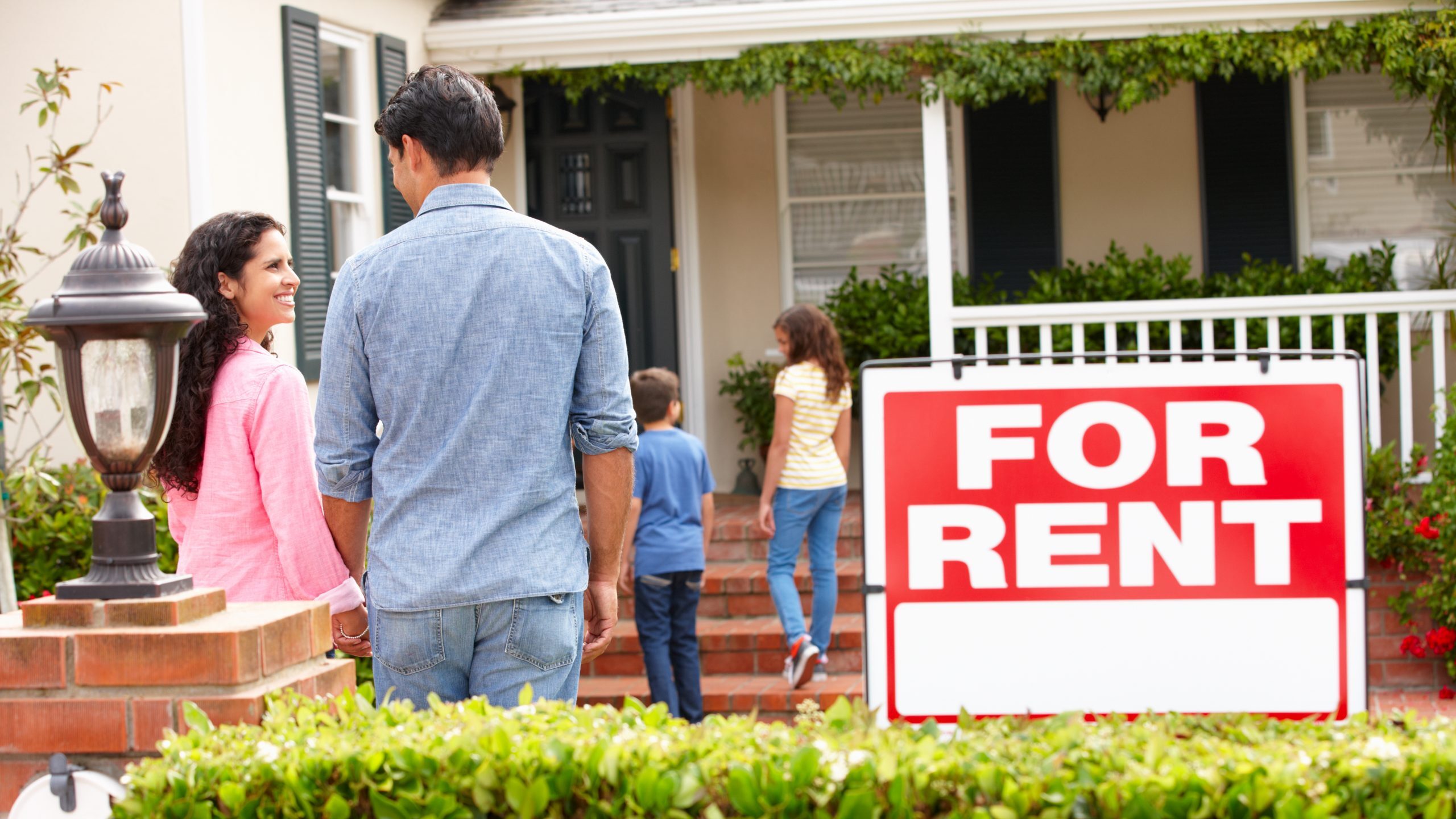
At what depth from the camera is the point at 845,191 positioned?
9164 millimetres

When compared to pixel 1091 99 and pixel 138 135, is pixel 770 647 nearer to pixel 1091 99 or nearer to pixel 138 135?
pixel 138 135

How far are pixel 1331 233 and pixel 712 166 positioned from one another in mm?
4024

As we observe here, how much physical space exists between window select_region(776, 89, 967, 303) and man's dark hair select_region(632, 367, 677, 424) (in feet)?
12.1

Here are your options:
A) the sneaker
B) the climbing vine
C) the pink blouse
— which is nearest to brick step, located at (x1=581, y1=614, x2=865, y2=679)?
the sneaker

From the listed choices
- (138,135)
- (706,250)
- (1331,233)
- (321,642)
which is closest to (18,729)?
(321,642)

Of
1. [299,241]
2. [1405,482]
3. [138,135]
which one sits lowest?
[1405,482]

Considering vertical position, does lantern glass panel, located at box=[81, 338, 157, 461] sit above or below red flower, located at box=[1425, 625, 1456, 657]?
above

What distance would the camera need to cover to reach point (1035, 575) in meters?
2.45

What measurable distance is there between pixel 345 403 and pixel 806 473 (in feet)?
11.9

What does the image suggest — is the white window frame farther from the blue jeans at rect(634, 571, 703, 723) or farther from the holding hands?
the holding hands

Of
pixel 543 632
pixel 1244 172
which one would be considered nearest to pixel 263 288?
pixel 543 632

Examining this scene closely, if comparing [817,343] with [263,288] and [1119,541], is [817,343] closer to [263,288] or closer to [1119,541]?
[263,288]

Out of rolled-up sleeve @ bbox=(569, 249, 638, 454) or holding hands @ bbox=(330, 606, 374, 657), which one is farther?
holding hands @ bbox=(330, 606, 374, 657)

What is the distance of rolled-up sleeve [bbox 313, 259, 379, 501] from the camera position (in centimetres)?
254
